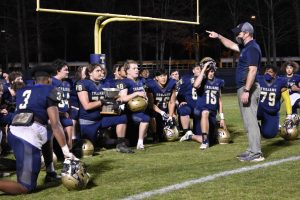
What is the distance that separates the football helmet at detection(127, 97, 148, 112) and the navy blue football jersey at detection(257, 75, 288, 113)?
6.50ft

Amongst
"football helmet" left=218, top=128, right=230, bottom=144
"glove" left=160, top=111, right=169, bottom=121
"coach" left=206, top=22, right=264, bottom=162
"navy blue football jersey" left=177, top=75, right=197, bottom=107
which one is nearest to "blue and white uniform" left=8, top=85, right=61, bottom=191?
"coach" left=206, top=22, right=264, bottom=162

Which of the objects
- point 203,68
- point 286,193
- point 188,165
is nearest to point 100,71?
point 203,68

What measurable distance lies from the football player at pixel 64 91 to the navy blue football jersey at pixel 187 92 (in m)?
3.12

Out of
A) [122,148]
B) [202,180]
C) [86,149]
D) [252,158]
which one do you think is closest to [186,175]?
[202,180]

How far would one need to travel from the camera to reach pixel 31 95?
20.0 feet

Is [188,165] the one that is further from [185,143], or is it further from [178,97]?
[178,97]

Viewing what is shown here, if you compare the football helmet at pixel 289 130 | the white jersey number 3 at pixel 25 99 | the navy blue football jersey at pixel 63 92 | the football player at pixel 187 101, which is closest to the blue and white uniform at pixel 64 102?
the navy blue football jersey at pixel 63 92

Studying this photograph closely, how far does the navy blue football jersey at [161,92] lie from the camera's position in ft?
35.0

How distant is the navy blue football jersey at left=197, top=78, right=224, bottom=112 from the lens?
379 inches

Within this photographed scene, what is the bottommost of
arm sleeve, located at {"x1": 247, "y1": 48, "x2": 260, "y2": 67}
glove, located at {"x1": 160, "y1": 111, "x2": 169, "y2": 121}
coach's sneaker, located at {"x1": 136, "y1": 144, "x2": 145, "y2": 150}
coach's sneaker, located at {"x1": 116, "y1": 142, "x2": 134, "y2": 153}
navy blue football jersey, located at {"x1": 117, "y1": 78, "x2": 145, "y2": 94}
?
coach's sneaker, located at {"x1": 136, "y1": 144, "x2": 145, "y2": 150}

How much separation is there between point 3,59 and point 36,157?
38027mm

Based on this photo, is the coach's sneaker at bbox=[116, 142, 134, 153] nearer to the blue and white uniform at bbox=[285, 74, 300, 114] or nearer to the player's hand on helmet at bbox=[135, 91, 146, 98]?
the player's hand on helmet at bbox=[135, 91, 146, 98]

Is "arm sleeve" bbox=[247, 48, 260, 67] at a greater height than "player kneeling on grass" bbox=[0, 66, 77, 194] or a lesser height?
greater

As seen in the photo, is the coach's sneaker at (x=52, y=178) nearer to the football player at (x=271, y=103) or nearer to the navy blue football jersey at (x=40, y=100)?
the navy blue football jersey at (x=40, y=100)
